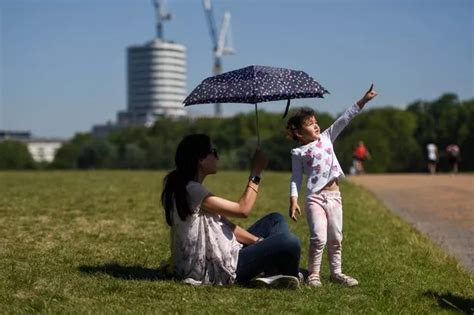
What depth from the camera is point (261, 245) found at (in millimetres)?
6941

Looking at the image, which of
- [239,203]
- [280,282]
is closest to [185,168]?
[239,203]

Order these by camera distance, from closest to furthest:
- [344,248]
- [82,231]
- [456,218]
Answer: [344,248], [82,231], [456,218]

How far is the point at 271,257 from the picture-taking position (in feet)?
22.7

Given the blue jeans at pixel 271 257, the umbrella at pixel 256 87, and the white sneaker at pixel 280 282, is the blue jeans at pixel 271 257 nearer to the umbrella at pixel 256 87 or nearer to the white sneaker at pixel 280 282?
the white sneaker at pixel 280 282

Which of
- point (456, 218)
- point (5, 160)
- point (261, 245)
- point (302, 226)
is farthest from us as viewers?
point (5, 160)

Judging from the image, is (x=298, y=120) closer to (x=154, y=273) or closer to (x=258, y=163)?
(x=258, y=163)

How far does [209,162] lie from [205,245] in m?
0.73

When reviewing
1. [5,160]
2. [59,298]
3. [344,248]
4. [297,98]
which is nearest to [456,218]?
[344,248]

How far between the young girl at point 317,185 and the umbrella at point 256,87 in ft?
0.79

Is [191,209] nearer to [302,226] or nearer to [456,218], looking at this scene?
[302,226]

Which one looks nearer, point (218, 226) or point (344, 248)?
point (218, 226)

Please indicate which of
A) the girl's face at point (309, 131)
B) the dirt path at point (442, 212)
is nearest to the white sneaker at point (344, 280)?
the girl's face at point (309, 131)

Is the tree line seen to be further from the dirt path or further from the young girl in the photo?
the young girl

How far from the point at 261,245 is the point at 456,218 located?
8614mm
